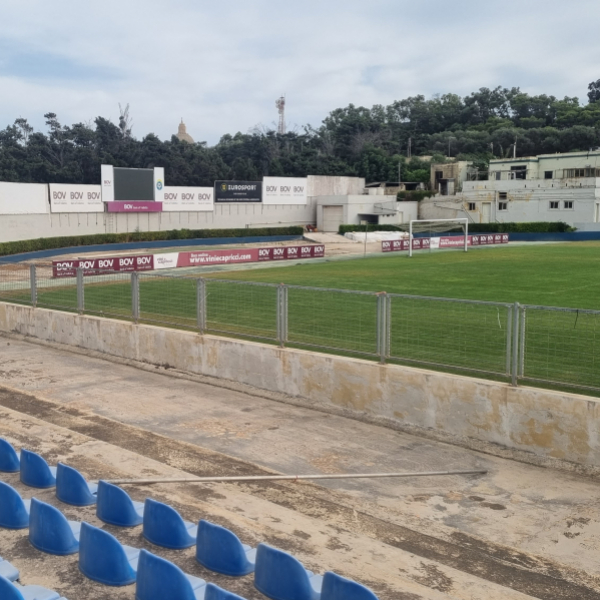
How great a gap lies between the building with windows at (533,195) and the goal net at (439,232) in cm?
676

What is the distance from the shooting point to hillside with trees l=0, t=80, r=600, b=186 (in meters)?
90.7

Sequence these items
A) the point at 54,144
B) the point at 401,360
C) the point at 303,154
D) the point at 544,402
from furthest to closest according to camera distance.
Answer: the point at 303,154 < the point at 54,144 < the point at 401,360 < the point at 544,402

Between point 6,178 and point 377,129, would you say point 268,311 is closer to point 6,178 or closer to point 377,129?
point 6,178

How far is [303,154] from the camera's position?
104 metres

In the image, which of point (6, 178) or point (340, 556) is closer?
point (340, 556)

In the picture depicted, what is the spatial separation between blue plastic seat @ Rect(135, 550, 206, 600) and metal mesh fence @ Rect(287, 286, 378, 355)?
7.28 meters

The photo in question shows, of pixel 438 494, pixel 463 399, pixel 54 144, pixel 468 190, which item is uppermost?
pixel 54 144

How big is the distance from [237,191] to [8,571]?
6742 centimetres

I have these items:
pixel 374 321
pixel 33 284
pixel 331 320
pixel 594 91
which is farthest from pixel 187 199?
pixel 594 91

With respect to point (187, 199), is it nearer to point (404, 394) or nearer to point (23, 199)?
point (23, 199)

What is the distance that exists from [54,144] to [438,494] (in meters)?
95.9

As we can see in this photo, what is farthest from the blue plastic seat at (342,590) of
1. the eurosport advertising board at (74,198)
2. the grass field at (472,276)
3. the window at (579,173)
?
the window at (579,173)

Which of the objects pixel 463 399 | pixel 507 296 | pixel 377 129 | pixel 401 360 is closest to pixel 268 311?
pixel 401 360

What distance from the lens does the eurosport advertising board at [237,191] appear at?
233ft
